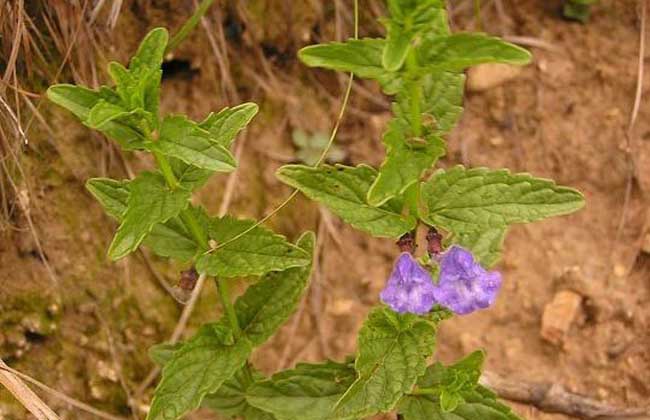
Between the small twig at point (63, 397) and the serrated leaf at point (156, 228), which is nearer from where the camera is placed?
the serrated leaf at point (156, 228)

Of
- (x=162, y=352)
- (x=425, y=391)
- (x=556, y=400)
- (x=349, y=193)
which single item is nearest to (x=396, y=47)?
(x=349, y=193)

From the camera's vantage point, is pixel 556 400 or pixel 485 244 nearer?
pixel 485 244

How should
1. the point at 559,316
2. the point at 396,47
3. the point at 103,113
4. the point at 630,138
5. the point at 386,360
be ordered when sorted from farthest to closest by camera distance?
the point at 630,138 → the point at 559,316 → the point at 386,360 → the point at 103,113 → the point at 396,47

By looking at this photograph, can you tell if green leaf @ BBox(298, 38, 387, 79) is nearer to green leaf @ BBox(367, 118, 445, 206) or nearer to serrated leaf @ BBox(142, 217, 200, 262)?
green leaf @ BBox(367, 118, 445, 206)

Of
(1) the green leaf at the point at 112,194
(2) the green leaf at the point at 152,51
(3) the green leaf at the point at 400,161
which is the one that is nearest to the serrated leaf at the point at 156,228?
(1) the green leaf at the point at 112,194

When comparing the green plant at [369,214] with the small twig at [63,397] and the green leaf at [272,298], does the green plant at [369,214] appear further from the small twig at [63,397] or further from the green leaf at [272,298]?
the small twig at [63,397]

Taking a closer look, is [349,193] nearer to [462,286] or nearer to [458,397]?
[462,286]

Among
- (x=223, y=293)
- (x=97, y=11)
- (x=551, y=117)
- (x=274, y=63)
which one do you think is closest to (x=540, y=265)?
(x=551, y=117)
